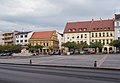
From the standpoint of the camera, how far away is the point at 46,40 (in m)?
118

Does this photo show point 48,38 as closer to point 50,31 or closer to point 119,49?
point 50,31

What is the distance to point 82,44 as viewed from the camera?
97.9m

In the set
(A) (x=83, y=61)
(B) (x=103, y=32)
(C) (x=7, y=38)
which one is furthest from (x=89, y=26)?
(A) (x=83, y=61)

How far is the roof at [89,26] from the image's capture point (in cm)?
10681

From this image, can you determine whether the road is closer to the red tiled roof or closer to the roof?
the roof

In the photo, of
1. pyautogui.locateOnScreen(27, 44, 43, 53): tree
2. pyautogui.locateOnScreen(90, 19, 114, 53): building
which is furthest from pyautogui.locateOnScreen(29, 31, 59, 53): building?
pyautogui.locateOnScreen(90, 19, 114, 53): building

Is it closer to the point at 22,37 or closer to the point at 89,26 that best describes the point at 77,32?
the point at 89,26

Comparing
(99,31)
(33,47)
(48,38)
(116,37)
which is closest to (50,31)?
(48,38)

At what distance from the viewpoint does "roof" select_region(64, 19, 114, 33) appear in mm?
106812

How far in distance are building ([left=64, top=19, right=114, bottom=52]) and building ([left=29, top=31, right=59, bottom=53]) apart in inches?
315

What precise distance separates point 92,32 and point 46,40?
22736 millimetres

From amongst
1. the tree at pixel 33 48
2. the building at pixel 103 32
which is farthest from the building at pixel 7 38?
the building at pixel 103 32

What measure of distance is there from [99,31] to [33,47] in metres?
28.9

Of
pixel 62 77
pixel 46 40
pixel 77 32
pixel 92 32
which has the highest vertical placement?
pixel 77 32
